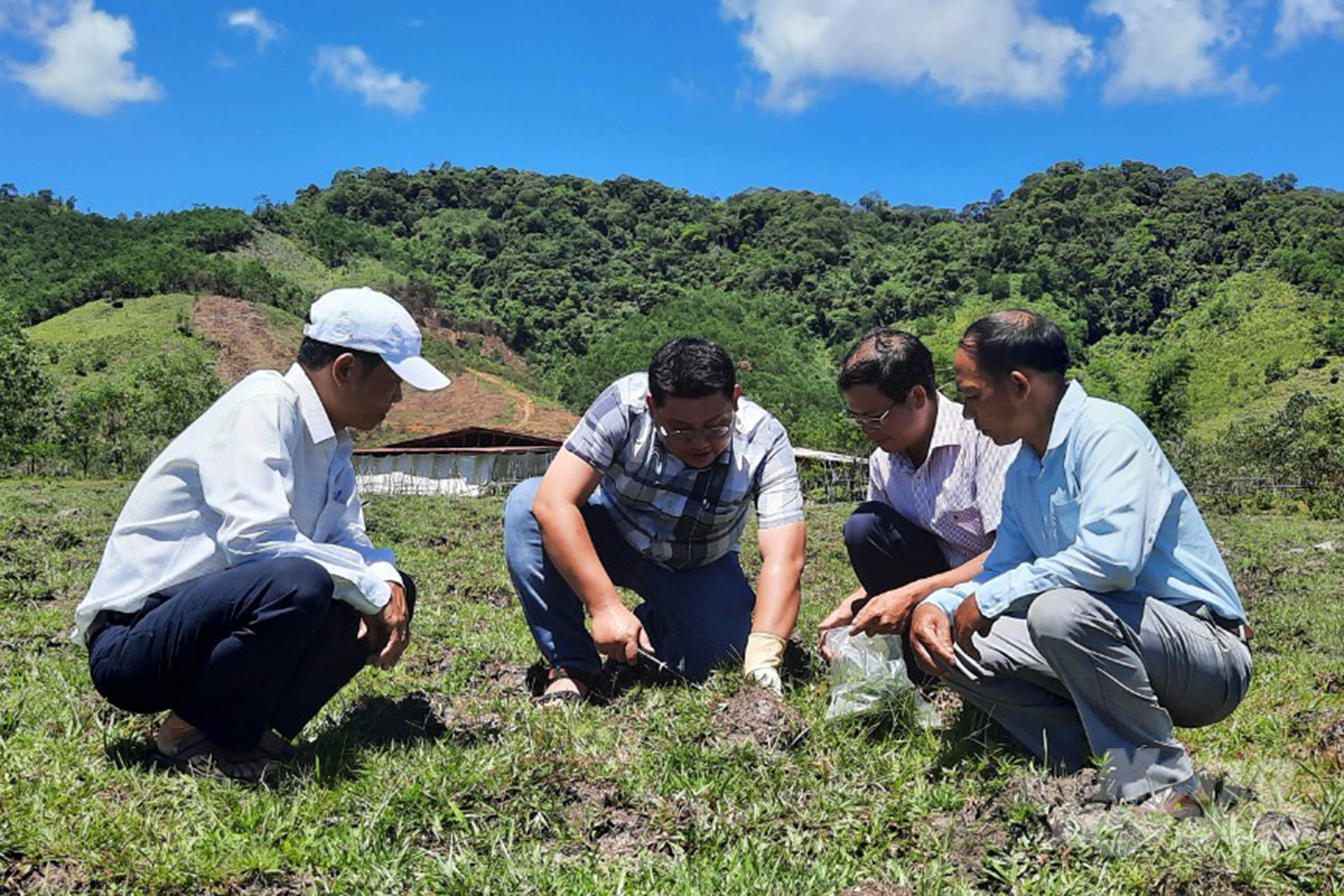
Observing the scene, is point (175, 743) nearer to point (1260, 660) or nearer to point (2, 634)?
point (2, 634)

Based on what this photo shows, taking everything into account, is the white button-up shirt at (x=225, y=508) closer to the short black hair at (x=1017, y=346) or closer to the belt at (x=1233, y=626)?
the short black hair at (x=1017, y=346)

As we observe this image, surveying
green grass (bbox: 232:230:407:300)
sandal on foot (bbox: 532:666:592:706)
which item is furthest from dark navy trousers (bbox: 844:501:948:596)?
green grass (bbox: 232:230:407:300)

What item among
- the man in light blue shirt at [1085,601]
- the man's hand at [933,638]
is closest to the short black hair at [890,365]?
the man in light blue shirt at [1085,601]

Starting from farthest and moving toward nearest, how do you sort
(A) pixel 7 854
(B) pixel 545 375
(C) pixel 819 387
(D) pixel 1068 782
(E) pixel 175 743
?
(B) pixel 545 375 < (C) pixel 819 387 < (E) pixel 175 743 < (D) pixel 1068 782 < (A) pixel 7 854

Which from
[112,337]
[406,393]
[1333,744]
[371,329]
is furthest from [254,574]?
[112,337]

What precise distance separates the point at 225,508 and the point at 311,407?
42 centimetres

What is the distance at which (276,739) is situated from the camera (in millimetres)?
3248

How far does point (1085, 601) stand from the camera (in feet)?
8.61

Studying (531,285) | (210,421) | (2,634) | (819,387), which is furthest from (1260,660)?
(531,285)

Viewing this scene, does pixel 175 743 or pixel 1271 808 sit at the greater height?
pixel 1271 808

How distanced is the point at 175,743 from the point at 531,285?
119 meters

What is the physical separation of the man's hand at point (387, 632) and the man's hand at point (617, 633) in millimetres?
745

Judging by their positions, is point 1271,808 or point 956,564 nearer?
point 1271,808

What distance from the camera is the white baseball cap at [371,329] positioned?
308 cm
